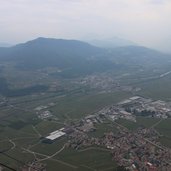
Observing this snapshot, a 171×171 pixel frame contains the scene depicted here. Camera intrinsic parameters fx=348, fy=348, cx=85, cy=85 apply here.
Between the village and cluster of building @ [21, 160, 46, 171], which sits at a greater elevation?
the village

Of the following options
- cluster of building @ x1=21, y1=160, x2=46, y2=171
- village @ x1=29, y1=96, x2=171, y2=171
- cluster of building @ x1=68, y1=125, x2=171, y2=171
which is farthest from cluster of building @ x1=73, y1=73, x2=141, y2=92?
cluster of building @ x1=21, y1=160, x2=46, y2=171

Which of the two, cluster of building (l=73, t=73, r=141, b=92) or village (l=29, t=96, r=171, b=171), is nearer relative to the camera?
village (l=29, t=96, r=171, b=171)

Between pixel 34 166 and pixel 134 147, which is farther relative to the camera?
pixel 134 147

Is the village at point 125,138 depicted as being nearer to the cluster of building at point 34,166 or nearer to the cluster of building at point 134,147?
the cluster of building at point 134,147

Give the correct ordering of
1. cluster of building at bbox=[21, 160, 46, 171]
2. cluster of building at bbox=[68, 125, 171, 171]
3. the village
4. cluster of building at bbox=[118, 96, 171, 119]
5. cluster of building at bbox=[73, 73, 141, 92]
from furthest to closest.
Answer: cluster of building at bbox=[73, 73, 141, 92] < cluster of building at bbox=[118, 96, 171, 119] < the village < cluster of building at bbox=[68, 125, 171, 171] < cluster of building at bbox=[21, 160, 46, 171]

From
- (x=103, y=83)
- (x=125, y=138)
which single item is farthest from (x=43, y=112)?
(x=103, y=83)

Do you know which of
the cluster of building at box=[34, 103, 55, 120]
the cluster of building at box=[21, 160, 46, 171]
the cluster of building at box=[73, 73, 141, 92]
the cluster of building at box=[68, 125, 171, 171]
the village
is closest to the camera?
the cluster of building at box=[21, 160, 46, 171]

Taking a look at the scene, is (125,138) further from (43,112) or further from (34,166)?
(43,112)

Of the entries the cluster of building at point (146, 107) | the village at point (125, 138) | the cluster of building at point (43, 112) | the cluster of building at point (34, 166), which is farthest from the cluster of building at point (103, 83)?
the cluster of building at point (34, 166)

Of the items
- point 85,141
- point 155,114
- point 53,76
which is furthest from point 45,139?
point 53,76

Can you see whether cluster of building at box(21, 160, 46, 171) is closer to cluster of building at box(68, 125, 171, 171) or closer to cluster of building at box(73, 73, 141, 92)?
cluster of building at box(68, 125, 171, 171)

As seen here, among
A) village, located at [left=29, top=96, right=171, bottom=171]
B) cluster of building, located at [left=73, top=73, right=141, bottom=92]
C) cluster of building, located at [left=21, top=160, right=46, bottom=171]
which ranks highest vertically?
village, located at [left=29, top=96, right=171, bottom=171]

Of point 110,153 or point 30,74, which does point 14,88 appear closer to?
Result: point 30,74
